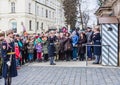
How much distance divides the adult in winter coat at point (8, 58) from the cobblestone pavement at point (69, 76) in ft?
4.94

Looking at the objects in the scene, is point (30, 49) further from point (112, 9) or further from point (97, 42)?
point (112, 9)

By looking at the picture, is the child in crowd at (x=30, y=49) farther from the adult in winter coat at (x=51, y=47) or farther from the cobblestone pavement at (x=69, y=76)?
the cobblestone pavement at (x=69, y=76)

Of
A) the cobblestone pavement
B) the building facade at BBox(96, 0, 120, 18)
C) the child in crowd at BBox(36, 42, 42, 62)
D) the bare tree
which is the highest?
the bare tree

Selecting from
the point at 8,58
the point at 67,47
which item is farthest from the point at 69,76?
the point at 67,47

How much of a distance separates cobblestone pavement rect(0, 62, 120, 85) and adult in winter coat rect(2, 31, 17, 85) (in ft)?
4.94

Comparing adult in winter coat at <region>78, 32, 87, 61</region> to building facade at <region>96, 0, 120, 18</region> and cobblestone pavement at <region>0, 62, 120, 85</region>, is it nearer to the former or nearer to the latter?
building facade at <region>96, 0, 120, 18</region>

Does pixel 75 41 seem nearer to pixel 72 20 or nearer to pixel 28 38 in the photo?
pixel 28 38

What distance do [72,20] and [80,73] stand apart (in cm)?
4552

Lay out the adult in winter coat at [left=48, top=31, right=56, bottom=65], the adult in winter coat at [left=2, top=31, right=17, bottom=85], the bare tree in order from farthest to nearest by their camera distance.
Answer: the bare tree
the adult in winter coat at [left=48, top=31, right=56, bottom=65]
the adult in winter coat at [left=2, top=31, right=17, bottom=85]

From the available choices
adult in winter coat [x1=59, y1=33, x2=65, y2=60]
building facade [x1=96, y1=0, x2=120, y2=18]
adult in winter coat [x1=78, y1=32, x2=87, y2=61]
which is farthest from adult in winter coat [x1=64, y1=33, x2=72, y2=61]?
building facade [x1=96, y1=0, x2=120, y2=18]

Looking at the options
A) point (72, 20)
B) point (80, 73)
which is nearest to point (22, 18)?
point (72, 20)

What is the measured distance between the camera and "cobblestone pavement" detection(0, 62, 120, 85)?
13.8m

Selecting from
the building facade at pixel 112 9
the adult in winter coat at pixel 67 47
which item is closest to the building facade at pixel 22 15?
the building facade at pixel 112 9

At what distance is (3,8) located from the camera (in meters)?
81.2
